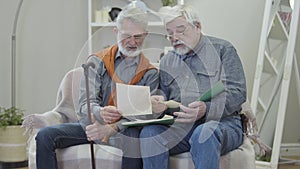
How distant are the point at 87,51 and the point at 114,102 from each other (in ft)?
0.76

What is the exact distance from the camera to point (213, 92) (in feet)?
5.90

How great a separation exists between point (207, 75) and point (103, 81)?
45 centimetres

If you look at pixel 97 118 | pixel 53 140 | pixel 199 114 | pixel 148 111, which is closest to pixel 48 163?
pixel 53 140

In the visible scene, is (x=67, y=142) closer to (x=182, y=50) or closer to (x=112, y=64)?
(x=112, y=64)

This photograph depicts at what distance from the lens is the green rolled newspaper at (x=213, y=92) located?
1792mm

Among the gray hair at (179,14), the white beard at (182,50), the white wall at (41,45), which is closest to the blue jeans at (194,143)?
the white beard at (182,50)

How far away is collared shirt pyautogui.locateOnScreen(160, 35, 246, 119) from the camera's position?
1.81 m

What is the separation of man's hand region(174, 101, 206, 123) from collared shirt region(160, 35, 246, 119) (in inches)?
1.3

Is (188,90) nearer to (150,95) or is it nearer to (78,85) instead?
(150,95)

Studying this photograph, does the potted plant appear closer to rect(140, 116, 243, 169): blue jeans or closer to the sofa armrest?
the sofa armrest

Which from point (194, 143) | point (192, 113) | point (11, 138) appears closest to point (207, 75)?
point (192, 113)

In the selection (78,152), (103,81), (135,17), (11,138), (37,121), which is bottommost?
(11,138)

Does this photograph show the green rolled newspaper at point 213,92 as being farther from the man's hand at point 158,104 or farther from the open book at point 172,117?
the man's hand at point 158,104

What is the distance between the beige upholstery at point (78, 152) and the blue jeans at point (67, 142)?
5 centimetres
